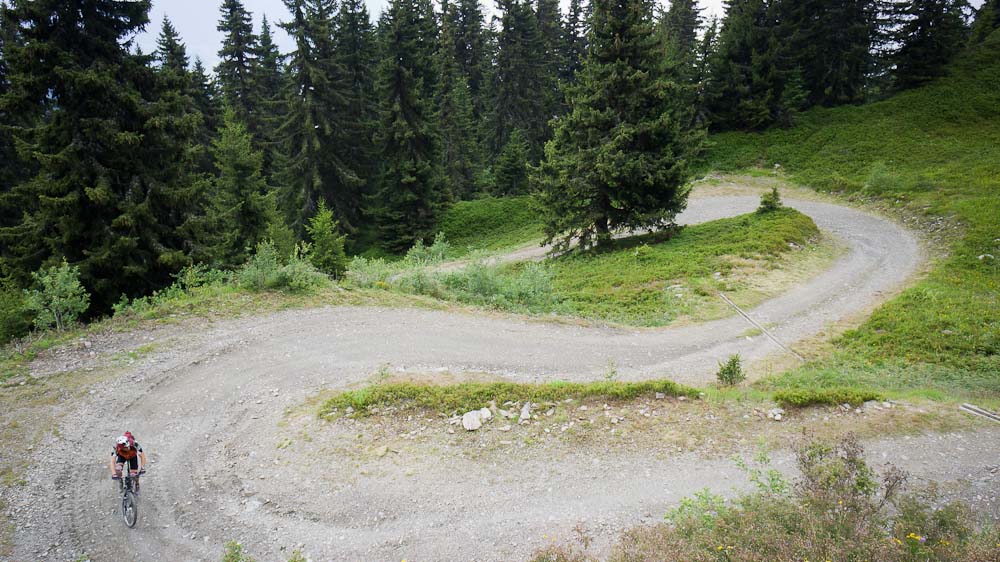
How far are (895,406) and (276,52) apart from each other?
5228 centimetres

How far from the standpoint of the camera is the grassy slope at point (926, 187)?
37.0 ft

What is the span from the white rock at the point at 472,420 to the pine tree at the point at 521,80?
43730mm

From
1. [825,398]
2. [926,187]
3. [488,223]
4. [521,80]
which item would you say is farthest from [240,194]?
[926,187]

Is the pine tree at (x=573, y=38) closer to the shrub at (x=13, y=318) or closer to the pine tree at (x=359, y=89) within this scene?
the pine tree at (x=359, y=89)

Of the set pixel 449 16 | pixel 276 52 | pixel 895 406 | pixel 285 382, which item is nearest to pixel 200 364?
pixel 285 382

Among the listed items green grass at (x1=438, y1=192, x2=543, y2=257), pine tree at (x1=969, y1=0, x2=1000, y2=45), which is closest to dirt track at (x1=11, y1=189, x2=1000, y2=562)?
green grass at (x1=438, y1=192, x2=543, y2=257)

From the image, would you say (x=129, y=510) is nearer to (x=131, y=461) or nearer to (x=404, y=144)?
(x=131, y=461)

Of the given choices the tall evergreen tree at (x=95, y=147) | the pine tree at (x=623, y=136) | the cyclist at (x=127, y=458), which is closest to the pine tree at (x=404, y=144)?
the pine tree at (x=623, y=136)

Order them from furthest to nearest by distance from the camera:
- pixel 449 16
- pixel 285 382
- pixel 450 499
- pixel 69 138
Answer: pixel 449 16 → pixel 69 138 → pixel 285 382 → pixel 450 499

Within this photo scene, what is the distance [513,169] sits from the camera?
154 ft

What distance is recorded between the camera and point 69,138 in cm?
1457

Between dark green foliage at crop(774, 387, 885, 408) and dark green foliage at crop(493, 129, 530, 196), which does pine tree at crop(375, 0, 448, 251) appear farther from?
dark green foliage at crop(774, 387, 885, 408)

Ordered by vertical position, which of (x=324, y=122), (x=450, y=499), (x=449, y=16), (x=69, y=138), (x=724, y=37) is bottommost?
(x=450, y=499)

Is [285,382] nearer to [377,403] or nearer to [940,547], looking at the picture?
[377,403]
